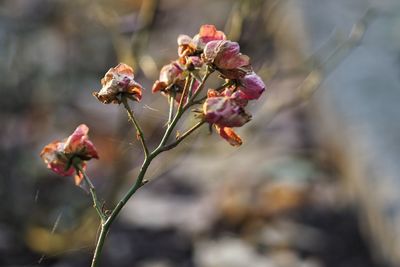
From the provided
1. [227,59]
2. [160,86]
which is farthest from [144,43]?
[227,59]

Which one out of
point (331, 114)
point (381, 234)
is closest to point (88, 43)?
point (331, 114)

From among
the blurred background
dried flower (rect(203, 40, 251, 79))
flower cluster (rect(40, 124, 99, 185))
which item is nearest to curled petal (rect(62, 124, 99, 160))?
flower cluster (rect(40, 124, 99, 185))

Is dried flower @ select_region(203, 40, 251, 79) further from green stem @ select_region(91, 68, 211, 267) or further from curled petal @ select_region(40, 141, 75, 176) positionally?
curled petal @ select_region(40, 141, 75, 176)

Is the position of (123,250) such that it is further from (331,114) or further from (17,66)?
(331,114)

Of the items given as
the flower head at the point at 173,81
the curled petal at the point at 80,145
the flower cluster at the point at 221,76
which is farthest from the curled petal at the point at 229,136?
the curled petal at the point at 80,145

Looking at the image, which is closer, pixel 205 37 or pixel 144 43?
pixel 205 37

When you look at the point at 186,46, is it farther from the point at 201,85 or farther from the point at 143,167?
the point at 143,167
